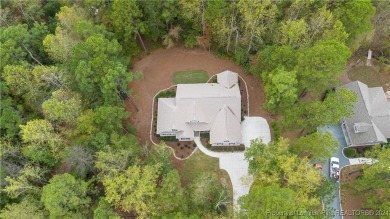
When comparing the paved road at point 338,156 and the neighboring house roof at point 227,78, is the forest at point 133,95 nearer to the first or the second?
the paved road at point 338,156

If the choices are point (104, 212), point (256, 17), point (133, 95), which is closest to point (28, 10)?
point (133, 95)

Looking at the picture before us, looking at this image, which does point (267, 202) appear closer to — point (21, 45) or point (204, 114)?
point (204, 114)

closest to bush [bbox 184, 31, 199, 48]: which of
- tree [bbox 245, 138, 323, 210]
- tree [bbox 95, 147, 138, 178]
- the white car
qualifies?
tree [bbox 245, 138, 323, 210]

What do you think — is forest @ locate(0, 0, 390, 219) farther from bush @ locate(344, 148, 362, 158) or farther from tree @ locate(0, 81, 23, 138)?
bush @ locate(344, 148, 362, 158)

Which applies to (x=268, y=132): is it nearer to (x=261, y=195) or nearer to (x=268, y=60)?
(x=268, y=60)

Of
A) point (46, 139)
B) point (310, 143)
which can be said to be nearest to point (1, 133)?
point (46, 139)

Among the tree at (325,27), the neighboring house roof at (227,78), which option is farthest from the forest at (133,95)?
the neighboring house roof at (227,78)
